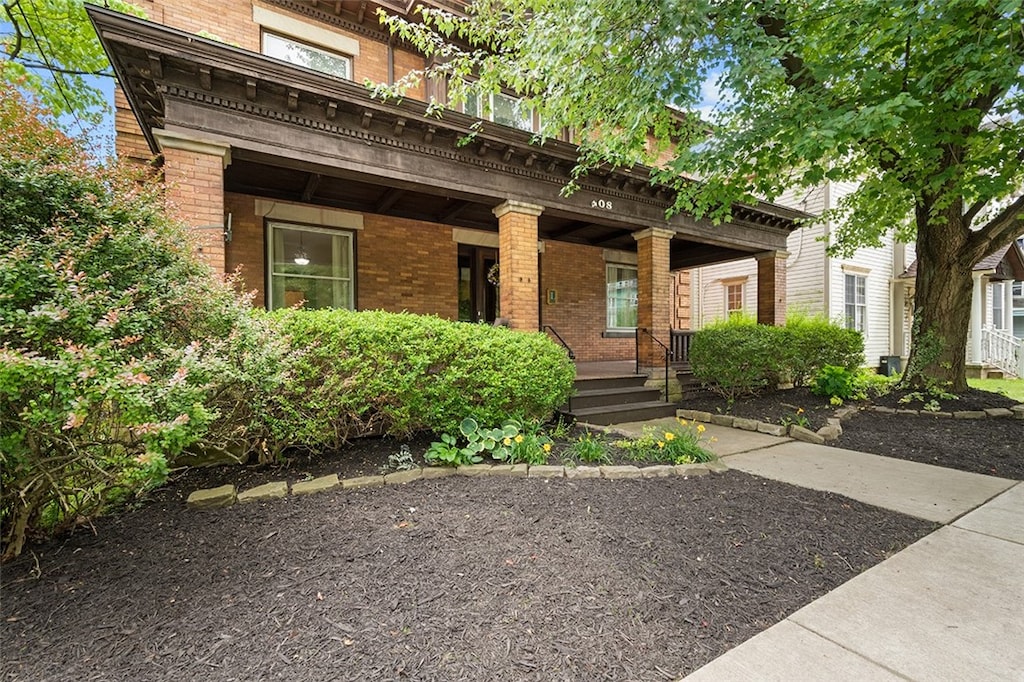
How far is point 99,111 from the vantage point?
7727 millimetres

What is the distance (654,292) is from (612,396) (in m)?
2.17

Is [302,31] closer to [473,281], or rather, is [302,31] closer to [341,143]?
[341,143]

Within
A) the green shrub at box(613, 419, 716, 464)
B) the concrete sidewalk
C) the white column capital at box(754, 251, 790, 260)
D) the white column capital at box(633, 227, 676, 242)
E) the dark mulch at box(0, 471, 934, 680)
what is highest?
the white column capital at box(633, 227, 676, 242)

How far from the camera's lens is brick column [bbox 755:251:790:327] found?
32.0 feet

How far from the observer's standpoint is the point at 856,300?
13.3m

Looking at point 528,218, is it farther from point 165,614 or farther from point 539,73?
point 165,614

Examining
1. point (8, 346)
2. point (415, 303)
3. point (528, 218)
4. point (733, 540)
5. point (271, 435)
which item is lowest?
point (733, 540)

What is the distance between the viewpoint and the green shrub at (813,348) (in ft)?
27.0

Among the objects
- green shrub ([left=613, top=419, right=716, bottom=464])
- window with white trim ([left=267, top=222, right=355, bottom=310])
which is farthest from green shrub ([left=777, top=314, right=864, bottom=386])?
window with white trim ([left=267, top=222, right=355, bottom=310])

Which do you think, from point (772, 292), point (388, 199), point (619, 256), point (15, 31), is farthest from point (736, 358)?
point (15, 31)

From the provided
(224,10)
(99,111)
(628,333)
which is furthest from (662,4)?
(99,111)

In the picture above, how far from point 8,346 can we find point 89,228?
922 mm

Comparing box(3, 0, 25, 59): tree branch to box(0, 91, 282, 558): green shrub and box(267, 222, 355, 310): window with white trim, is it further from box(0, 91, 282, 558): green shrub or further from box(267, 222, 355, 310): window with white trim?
box(0, 91, 282, 558): green shrub

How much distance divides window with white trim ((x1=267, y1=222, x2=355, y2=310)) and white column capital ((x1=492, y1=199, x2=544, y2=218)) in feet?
9.41
